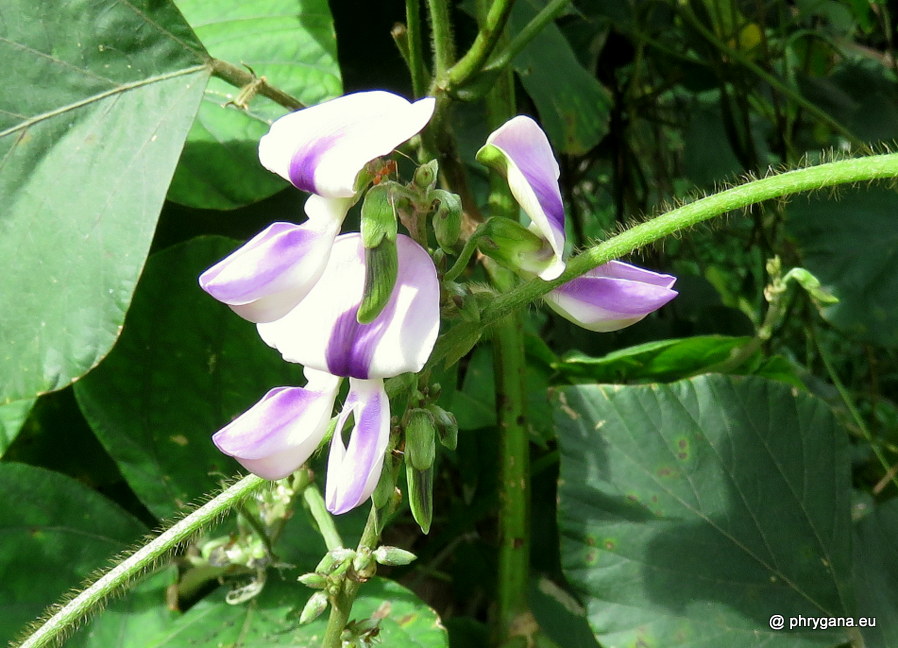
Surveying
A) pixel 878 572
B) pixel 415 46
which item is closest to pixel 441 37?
pixel 415 46

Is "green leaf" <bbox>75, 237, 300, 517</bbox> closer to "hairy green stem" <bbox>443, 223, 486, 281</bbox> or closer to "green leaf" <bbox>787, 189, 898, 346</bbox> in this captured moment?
"hairy green stem" <bbox>443, 223, 486, 281</bbox>

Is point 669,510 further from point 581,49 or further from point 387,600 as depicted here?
point 581,49

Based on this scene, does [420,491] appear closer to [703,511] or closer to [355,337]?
[355,337]

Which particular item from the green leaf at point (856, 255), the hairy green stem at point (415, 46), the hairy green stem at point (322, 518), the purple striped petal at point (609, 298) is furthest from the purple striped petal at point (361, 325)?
the green leaf at point (856, 255)

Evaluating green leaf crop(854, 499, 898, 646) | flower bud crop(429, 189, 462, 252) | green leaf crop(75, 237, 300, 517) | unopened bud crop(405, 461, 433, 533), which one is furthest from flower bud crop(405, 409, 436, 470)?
green leaf crop(854, 499, 898, 646)

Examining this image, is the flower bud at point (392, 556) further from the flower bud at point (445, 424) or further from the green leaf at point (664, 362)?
the green leaf at point (664, 362)
